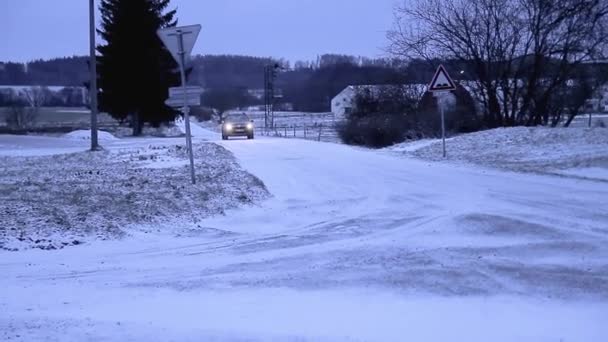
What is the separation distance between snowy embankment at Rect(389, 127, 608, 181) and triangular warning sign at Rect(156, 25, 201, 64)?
314 inches

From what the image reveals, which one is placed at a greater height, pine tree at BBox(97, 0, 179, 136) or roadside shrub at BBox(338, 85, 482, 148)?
pine tree at BBox(97, 0, 179, 136)

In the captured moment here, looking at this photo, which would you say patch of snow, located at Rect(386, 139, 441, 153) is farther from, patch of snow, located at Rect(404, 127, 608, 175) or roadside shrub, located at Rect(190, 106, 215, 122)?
roadside shrub, located at Rect(190, 106, 215, 122)

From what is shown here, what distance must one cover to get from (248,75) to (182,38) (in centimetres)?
16920

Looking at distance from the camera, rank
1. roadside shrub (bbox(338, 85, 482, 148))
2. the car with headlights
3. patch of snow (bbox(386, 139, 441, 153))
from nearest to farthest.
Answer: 1. patch of snow (bbox(386, 139, 441, 153))
2. roadside shrub (bbox(338, 85, 482, 148))
3. the car with headlights

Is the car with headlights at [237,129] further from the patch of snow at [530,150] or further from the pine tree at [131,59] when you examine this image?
the patch of snow at [530,150]

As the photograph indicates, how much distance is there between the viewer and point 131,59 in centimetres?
5153

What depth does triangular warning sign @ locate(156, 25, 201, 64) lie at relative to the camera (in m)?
12.4

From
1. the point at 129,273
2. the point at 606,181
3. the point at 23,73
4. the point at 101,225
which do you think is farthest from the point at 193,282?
the point at 23,73

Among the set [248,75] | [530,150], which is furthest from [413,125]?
[248,75]

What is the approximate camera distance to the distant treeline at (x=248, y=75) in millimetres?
126500

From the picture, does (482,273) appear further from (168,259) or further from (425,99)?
(425,99)

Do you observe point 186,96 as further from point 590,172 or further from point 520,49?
point 520,49

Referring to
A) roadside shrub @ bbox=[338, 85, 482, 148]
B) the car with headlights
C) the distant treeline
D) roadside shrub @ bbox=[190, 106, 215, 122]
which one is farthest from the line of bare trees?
roadside shrub @ bbox=[190, 106, 215, 122]

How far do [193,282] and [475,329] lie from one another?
2799 mm
